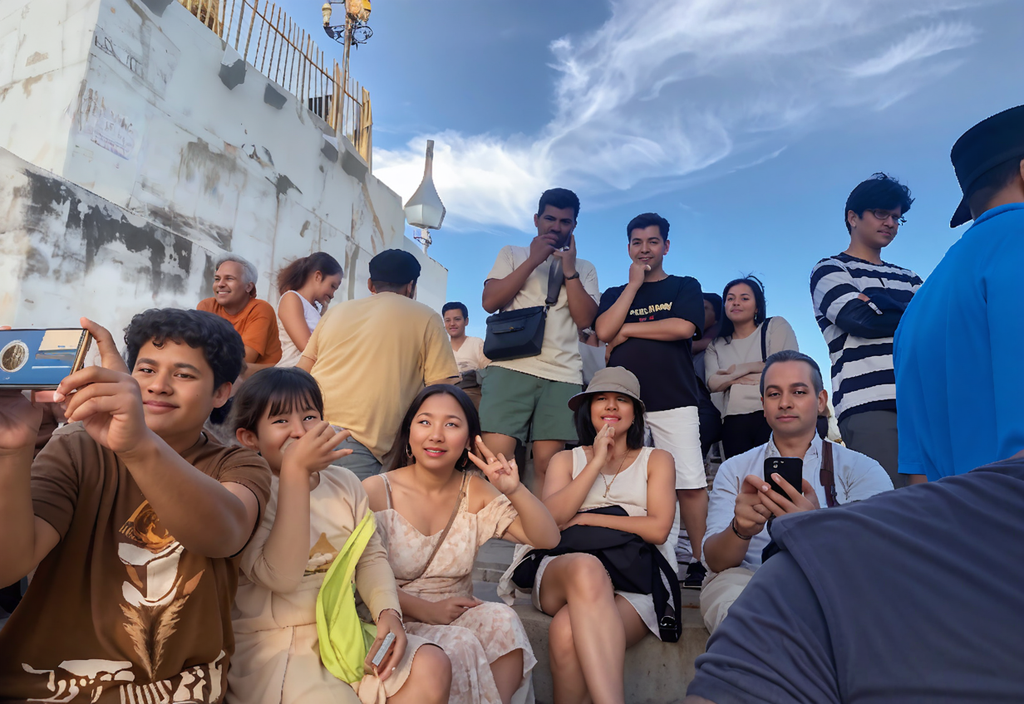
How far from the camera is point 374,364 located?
9.30ft

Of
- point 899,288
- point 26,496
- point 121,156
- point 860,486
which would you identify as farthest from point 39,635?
point 121,156

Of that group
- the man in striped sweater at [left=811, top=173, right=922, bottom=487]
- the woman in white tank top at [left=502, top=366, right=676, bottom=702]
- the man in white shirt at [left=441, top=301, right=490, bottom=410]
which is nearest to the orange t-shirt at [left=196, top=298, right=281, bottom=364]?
the woman in white tank top at [left=502, top=366, right=676, bottom=702]

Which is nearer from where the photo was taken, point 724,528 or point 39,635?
point 39,635

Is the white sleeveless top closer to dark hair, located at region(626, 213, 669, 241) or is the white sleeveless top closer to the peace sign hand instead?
the peace sign hand

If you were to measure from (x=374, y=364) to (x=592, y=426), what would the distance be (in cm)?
111

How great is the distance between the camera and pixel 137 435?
104 centimetres

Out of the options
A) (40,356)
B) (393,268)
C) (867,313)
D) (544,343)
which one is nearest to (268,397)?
(40,356)

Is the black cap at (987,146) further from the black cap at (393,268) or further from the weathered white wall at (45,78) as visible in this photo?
the weathered white wall at (45,78)

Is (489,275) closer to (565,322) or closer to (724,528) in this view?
(565,322)

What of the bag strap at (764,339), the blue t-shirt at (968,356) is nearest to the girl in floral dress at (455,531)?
the blue t-shirt at (968,356)

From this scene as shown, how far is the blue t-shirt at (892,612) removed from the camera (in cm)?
58

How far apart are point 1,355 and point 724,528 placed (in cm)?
231

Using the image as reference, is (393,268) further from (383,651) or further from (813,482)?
(813,482)

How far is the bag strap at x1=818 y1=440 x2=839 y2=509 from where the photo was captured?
2.37 meters
